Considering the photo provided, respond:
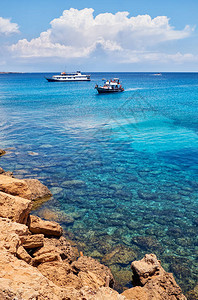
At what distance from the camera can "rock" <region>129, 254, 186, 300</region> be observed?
7.68m

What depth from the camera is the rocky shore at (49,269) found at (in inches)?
218

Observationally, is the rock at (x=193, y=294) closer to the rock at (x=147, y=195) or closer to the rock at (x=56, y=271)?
the rock at (x=56, y=271)

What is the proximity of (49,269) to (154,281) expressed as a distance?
11.1 feet

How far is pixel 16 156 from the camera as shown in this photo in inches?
920

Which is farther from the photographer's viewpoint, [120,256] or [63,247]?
[120,256]

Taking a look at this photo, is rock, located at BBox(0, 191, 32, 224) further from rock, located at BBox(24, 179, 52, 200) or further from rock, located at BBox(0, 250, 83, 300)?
rock, located at BBox(24, 179, 52, 200)

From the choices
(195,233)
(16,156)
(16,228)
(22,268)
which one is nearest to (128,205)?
(195,233)

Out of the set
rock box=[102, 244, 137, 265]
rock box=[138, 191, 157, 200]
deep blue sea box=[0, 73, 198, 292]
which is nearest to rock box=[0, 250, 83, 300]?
deep blue sea box=[0, 73, 198, 292]

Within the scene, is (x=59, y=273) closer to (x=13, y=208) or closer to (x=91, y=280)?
(x=91, y=280)

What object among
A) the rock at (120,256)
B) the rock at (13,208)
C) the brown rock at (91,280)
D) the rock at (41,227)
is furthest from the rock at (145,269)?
the rock at (13,208)

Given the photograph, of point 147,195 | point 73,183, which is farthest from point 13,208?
point 147,195

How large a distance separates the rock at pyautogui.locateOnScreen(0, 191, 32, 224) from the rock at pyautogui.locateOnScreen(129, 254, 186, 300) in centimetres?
427

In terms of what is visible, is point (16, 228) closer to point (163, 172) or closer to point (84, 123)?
point (163, 172)

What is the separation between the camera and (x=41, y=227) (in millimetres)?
10195
